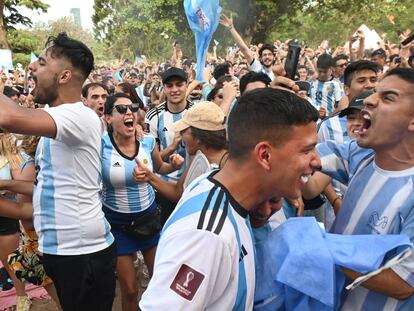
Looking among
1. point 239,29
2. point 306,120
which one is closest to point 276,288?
point 306,120

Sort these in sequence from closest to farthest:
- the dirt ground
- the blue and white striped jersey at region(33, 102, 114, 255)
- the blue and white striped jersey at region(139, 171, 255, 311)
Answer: the blue and white striped jersey at region(139, 171, 255, 311) < the blue and white striped jersey at region(33, 102, 114, 255) < the dirt ground

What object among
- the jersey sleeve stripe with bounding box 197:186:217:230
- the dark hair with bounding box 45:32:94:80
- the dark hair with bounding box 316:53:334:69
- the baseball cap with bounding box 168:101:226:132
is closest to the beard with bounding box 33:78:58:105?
the dark hair with bounding box 45:32:94:80

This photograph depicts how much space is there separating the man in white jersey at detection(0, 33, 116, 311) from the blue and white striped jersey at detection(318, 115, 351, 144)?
81.3 inches

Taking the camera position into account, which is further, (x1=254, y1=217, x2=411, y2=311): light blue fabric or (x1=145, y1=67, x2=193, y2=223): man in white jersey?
(x1=145, y1=67, x2=193, y2=223): man in white jersey

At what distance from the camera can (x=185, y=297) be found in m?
1.22

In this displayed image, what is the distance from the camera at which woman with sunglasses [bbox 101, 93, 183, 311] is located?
3.61m

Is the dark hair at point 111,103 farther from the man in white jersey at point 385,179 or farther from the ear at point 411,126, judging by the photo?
the ear at point 411,126

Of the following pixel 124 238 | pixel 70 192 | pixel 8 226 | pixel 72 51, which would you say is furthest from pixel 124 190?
pixel 72 51

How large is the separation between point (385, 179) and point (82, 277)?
76.8 inches

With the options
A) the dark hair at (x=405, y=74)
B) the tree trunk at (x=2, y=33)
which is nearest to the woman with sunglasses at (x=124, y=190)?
the dark hair at (x=405, y=74)

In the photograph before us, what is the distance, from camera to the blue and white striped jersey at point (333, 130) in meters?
3.80

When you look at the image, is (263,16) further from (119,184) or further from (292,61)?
(119,184)

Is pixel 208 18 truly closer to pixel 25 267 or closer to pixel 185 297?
pixel 25 267

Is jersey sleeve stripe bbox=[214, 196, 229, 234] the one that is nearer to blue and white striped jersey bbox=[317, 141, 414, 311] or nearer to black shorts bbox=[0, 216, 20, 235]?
blue and white striped jersey bbox=[317, 141, 414, 311]
